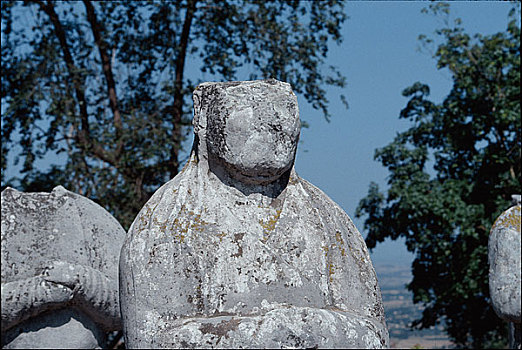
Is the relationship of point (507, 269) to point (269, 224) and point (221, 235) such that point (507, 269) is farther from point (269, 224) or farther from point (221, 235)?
point (221, 235)

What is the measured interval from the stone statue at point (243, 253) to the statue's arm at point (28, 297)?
0.57 meters

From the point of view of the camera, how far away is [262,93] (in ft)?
10.6

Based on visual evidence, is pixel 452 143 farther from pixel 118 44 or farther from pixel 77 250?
pixel 77 250

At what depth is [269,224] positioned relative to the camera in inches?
129

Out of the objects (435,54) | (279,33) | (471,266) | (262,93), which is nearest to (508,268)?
(262,93)

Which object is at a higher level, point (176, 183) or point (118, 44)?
point (118, 44)

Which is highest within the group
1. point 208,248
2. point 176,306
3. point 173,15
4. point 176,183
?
point 173,15

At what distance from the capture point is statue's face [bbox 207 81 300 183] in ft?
10.4

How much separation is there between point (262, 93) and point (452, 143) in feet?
37.5

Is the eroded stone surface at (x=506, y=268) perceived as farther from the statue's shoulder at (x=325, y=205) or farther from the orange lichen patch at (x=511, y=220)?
the statue's shoulder at (x=325, y=205)

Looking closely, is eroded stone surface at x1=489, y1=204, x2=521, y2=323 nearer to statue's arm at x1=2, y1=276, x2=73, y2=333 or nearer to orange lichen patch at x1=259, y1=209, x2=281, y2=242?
orange lichen patch at x1=259, y1=209, x2=281, y2=242

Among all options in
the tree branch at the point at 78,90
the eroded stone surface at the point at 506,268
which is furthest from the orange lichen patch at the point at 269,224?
the tree branch at the point at 78,90

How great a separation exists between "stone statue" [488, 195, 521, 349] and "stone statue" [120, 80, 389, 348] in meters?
3.41

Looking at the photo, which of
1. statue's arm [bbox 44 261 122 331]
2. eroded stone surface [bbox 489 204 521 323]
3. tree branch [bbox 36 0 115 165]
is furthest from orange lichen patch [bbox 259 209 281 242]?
tree branch [bbox 36 0 115 165]
